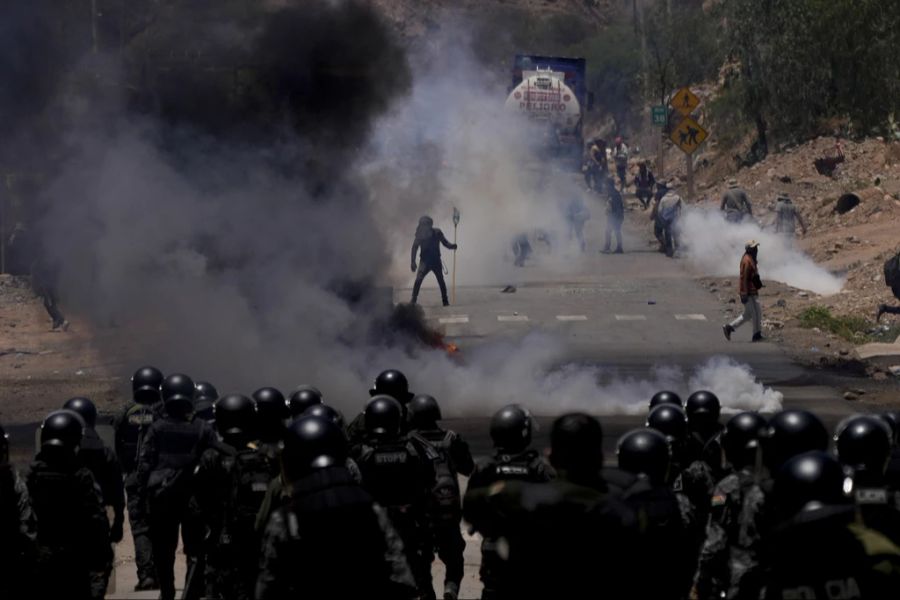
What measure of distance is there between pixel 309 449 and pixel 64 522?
2147 millimetres

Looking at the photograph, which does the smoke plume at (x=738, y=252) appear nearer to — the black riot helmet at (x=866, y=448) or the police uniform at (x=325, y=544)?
the black riot helmet at (x=866, y=448)

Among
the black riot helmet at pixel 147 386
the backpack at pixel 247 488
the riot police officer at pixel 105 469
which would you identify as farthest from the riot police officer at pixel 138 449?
the backpack at pixel 247 488

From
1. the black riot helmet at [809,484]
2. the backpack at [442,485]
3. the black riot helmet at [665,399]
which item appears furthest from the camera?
the black riot helmet at [665,399]

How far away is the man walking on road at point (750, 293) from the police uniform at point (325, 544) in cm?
1488

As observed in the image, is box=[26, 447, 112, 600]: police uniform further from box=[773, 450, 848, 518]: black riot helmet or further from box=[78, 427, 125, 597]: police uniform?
box=[773, 450, 848, 518]: black riot helmet

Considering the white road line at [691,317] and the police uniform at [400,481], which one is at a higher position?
the police uniform at [400,481]

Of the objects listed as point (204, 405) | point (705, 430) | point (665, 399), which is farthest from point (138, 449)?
point (705, 430)

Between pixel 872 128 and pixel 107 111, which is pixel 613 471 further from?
pixel 872 128

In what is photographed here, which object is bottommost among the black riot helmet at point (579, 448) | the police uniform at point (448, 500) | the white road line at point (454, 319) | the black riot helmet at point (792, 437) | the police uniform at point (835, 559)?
the white road line at point (454, 319)

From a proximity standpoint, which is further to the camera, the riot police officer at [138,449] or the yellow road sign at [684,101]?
the yellow road sign at [684,101]

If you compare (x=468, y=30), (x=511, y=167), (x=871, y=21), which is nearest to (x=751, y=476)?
(x=511, y=167)

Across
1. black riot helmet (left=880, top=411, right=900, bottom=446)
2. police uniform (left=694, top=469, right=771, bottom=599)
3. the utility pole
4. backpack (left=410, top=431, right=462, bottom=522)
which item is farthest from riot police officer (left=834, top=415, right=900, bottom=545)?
the utility pole

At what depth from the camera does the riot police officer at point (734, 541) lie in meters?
A: 5.61

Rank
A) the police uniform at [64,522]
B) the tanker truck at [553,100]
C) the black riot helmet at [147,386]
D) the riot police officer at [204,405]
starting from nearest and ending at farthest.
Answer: the police uniform at [64,522] → the riot police officer at [204,405] → the black riot helmet at [147,386] → the tanker truck at [553,100]
